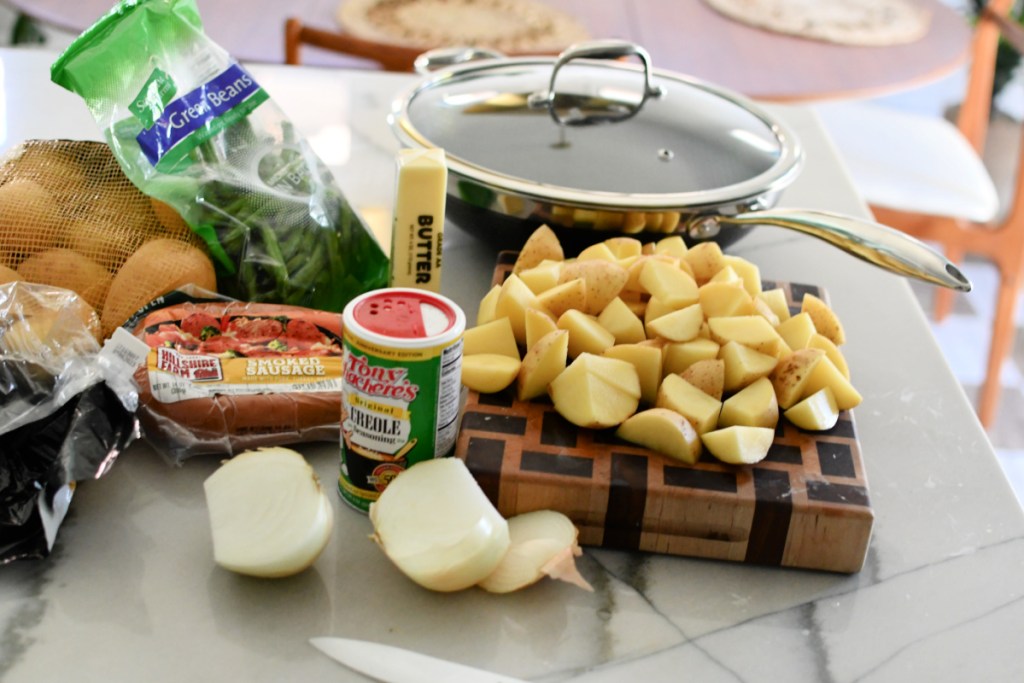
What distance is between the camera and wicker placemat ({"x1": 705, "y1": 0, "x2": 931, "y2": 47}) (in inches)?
95.2

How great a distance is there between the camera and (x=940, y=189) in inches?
91.9

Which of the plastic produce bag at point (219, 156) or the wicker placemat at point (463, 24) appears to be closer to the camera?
the plastic produce bag at point (219, 156)

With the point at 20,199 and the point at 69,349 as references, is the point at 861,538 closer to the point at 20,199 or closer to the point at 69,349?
the point at 69,349

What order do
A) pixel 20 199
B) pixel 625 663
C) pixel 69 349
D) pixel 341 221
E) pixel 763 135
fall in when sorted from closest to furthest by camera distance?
pixel 625 663, pixel 69 349, pixel 20 199, pixel 341 221, pixel 763 135

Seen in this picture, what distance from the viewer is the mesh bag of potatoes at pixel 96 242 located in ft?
2.93

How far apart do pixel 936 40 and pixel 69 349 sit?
90.3 inches

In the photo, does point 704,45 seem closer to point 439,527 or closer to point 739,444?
point 739,444

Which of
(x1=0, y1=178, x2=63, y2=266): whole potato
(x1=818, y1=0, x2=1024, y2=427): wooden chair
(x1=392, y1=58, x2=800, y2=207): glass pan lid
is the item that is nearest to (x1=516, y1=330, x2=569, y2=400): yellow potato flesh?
(x1=392, y1=58, x2=800, y2=207): glass pan lid

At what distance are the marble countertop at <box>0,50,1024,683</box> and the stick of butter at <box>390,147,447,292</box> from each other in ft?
0.62

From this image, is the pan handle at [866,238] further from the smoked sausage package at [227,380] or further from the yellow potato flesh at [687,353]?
the smoked sausage package at [227,380]

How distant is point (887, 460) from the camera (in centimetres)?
90

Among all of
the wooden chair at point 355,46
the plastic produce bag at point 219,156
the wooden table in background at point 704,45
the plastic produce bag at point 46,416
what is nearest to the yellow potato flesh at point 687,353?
the plastic produce bag at point 219,156

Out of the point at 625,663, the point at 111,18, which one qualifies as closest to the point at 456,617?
the point at 625,663

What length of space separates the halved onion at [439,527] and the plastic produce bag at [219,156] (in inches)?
12.3
